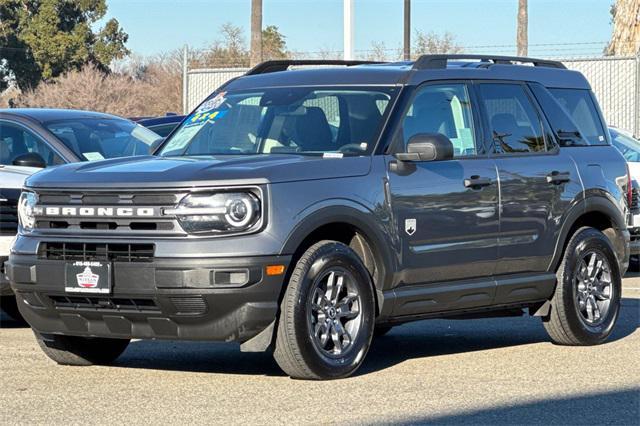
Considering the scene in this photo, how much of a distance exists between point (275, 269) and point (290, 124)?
4.91 feet

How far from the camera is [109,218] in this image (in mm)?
7980

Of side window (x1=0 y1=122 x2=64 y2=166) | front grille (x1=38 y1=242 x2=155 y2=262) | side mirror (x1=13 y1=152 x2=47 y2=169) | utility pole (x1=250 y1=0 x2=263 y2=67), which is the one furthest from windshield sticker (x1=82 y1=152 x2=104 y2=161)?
utility pole (x1=250 y1=0 x2=263 y2=67)

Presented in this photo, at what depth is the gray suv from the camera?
7.82 meters

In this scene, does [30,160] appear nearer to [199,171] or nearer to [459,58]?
[459,58]

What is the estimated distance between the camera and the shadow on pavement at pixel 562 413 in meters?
6.98

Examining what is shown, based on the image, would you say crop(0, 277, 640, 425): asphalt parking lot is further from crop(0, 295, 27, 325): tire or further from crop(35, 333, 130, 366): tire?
crop(0, 295, 27, 325): tire

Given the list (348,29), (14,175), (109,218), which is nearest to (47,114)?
(14,175)

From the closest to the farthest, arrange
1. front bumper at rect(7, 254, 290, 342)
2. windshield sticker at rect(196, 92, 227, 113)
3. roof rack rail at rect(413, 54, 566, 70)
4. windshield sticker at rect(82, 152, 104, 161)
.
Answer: front bumper at rect(7, 254, 290, 342) → roof rack rail at rect(413, 54, 566, 70) → windshield sticker at rect(196, 92, 227, 113) → windshield sticker at rect(82, 152, 104, 161)

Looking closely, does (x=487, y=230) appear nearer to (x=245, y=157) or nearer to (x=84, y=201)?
(x=245, y=157)

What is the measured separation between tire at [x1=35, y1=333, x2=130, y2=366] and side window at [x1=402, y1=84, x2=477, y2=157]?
241 centimetres

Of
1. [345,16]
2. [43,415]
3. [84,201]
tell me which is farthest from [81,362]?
[345,16]

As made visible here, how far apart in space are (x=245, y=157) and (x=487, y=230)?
1.77 meters

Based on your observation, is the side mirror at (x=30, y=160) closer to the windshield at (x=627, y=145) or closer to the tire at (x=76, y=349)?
the tire at (x=76, y=349)

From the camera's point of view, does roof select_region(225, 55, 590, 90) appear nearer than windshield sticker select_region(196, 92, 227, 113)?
Yes
